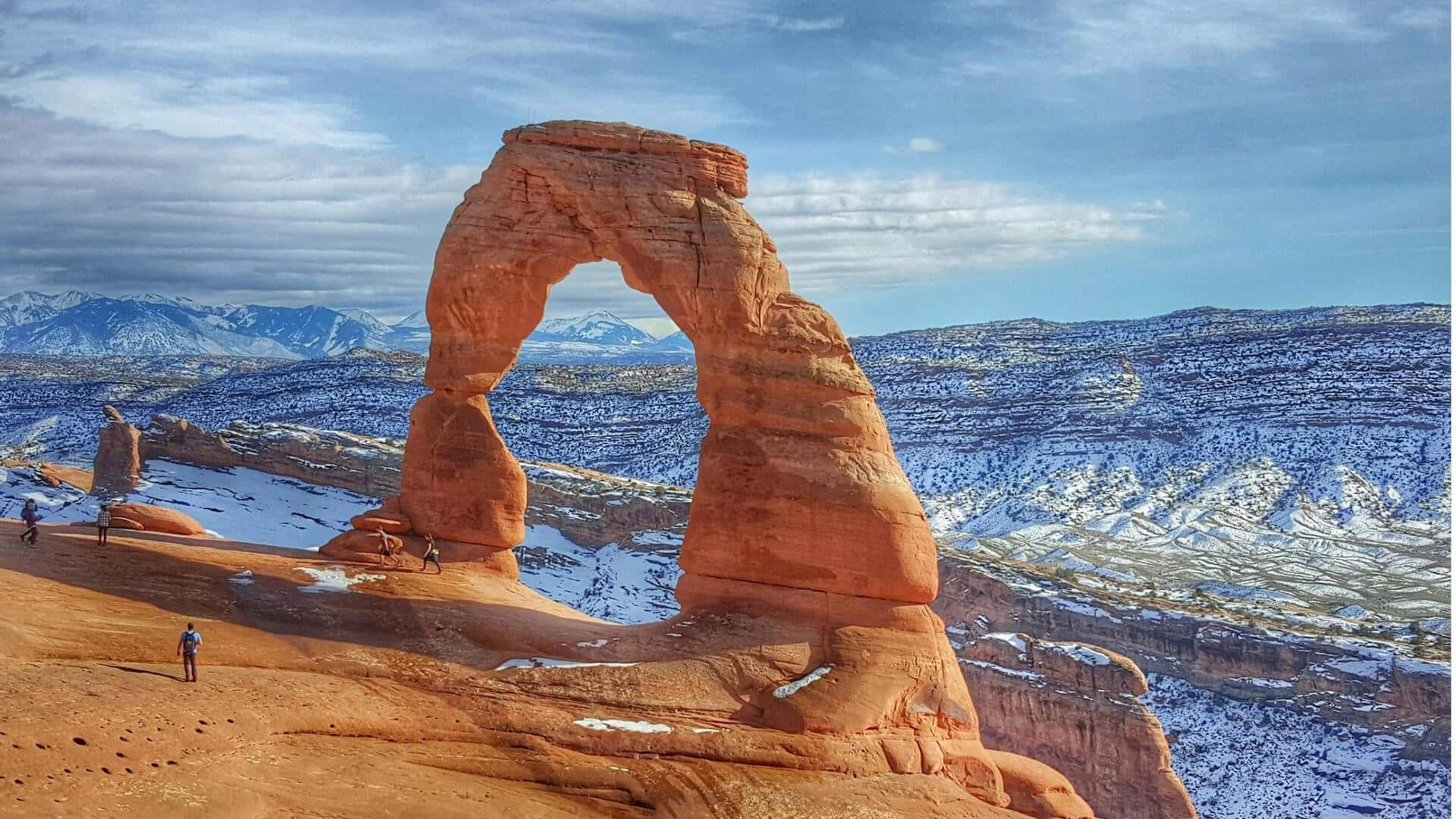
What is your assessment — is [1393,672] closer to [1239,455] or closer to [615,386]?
[1239,455]

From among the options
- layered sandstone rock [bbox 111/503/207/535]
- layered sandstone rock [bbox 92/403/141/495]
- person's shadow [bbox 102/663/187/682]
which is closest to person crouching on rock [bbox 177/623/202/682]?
person's shadow [bbox 102/663/187/682]

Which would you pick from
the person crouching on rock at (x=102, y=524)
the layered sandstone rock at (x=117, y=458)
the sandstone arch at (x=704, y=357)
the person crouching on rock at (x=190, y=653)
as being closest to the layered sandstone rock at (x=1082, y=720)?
the sandstone arch at (x=704, y=357)

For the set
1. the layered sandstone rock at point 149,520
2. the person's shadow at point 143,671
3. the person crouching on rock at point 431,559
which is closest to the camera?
the person's shadow at point 143,671

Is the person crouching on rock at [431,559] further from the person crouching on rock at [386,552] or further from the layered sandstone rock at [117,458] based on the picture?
the layered sandstone rock at [117,458]

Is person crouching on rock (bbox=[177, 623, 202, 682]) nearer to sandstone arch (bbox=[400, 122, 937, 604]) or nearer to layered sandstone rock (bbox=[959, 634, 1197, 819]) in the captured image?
sandstone arch (bbox=[400, 122, 937, 604])

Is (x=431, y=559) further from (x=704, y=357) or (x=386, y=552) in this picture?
(x=704, y=357)

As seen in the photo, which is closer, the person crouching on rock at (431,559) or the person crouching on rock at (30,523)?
the person crouching on rock at (30,523)

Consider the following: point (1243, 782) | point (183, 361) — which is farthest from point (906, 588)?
point (183, 361)

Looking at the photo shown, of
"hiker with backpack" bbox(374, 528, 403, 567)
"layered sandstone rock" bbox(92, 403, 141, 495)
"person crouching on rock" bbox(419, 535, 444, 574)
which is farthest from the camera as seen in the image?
"layered sandstone rock" bbox(92, 403, 141, 495)
